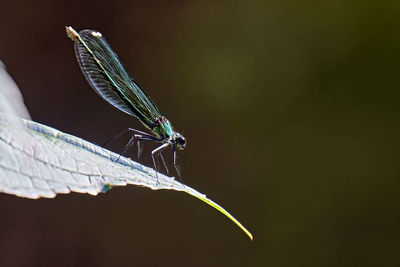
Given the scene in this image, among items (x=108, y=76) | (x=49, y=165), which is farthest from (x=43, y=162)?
(x=108, y=76)

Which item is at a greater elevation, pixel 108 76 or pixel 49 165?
pixel 49 165

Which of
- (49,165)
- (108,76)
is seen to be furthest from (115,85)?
(49,165)

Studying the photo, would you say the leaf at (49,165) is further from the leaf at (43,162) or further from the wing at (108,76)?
the wing at (108,76)

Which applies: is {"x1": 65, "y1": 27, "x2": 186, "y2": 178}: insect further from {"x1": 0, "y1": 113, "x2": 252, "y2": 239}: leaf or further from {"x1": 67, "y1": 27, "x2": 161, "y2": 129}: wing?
{"x1": 0, "y1": 113, "x2": 252, "y2": 239}: leaf

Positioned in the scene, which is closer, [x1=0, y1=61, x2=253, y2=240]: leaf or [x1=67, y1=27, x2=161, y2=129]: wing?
[x1=0, y1=61, x2=253, y2=240]: leaf

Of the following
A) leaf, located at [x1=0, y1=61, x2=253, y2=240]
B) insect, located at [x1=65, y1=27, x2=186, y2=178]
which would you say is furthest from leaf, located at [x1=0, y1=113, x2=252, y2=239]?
insect, located at [x1=65, y1=27, x2=186, y2=178]

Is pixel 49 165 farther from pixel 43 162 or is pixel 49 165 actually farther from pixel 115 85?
pixel 115 85

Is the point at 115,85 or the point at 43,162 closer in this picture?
the point at 43,162
